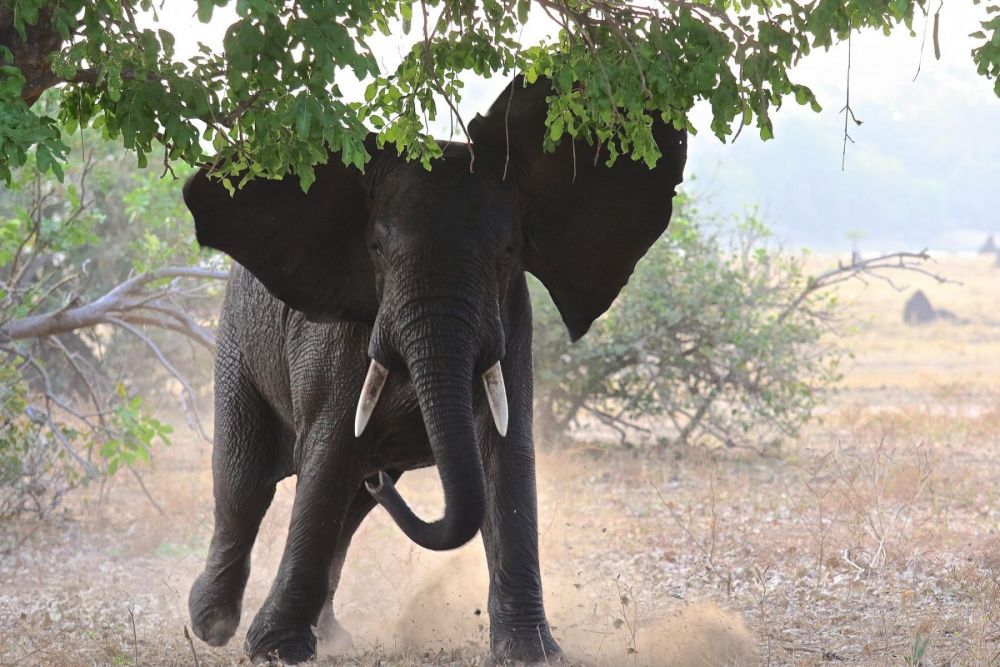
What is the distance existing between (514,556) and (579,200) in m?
1.66

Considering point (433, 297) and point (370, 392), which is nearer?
point (433, 297)

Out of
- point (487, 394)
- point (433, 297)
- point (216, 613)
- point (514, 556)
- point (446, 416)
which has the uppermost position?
point (433, 297)

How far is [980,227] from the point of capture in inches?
5640

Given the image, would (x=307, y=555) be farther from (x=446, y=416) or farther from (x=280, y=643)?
(x=446, y=416)

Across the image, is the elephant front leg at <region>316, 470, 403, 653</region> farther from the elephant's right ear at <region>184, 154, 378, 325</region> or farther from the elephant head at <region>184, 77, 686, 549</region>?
the elephant head at <region>184, 77, 686, 549</region>

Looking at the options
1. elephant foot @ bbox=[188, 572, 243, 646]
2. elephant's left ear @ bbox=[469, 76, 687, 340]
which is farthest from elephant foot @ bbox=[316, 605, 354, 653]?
elephant's left ear @ bbox=[469, 76, 687, 340]

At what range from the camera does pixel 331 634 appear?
7.32 m

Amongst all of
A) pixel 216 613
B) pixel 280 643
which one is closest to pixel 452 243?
pixel 280 643

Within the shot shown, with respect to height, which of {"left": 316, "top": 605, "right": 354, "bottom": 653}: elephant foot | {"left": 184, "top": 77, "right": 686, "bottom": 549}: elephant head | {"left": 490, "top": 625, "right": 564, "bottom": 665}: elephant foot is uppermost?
{"left": 184, "top": 77, "right": 686, "bottom": 549}: elephant head

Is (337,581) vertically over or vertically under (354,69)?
under

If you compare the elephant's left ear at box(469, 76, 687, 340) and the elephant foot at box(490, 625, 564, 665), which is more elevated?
the elephant's left ear at box(469, 76, 687, 340)

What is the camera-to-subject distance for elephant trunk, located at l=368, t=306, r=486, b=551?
16.5 feet

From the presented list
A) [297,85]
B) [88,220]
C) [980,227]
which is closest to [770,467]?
[88,220]

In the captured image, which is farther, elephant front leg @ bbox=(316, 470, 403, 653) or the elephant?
elephant front leg @ bbox=(316, 470, 403, 653)
